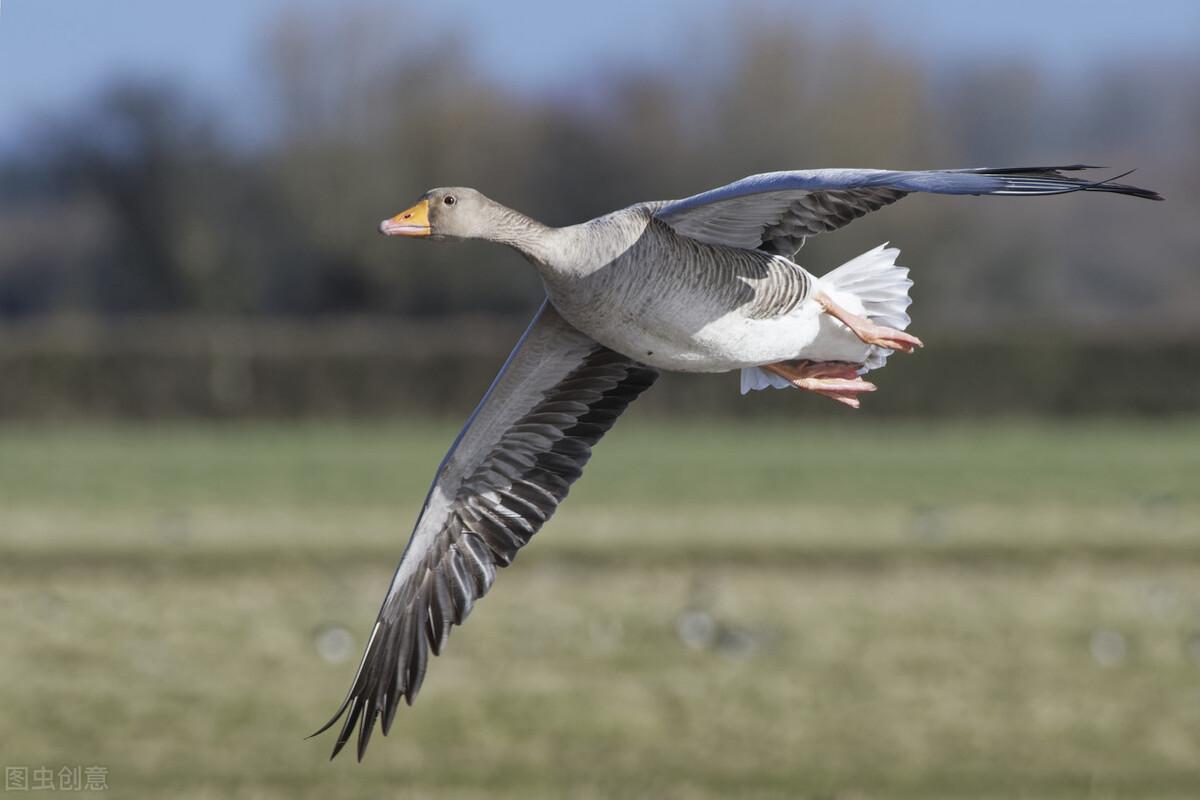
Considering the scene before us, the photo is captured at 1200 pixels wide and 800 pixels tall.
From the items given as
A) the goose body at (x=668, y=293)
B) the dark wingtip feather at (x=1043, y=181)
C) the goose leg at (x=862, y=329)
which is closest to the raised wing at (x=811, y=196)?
the dark wingtip feather at (x=1043, y=181)

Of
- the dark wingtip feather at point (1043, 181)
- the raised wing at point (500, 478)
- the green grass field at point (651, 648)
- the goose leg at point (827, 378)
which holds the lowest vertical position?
the green grass field at point (651, 648)

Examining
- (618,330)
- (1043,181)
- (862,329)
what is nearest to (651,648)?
(862,329)

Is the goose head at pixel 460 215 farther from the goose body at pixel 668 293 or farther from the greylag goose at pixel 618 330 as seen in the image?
the goose body at pixel 668 293

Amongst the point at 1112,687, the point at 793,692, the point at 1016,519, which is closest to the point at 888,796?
the point at 793,692

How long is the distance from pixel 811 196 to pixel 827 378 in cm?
96

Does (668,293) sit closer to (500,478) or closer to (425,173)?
(500,478)

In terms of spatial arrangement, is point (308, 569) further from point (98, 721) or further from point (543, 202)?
point (543, 202)

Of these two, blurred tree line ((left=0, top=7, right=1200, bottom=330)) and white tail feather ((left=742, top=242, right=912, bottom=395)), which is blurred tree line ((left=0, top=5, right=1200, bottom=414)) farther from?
white tail feather ((left=742, top=242, right=912, bottom=395))

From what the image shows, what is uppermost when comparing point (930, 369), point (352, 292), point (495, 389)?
point (495, 389)

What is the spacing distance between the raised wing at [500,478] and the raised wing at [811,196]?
899mm

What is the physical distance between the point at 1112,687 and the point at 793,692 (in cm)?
252

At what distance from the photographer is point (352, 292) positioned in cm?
6197

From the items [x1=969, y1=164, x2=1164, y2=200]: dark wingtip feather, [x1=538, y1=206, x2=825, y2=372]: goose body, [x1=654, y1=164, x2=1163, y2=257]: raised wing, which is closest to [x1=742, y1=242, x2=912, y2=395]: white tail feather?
[x1=654, y1=164, x2=1163, y2=257]: raised wing

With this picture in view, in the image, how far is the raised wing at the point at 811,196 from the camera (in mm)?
5652
